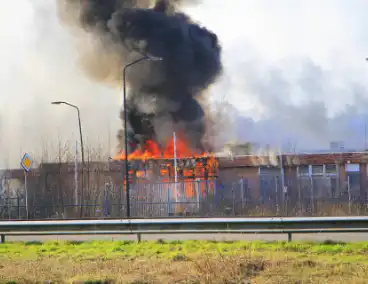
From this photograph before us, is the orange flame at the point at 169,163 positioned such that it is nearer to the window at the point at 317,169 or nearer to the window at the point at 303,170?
the window at the point at 303,170

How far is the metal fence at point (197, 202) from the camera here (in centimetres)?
2845

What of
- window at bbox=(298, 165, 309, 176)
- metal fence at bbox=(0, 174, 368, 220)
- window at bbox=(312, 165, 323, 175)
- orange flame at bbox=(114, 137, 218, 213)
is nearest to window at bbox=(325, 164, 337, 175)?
window at bbox=(312, 165, 323, 175)

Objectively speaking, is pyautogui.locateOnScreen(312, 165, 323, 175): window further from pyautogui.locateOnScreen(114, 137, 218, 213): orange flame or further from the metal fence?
pyautogui.locateOnScreen(114, 137, 218, 213): orange flame

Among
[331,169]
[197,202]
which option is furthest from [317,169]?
[197,202]

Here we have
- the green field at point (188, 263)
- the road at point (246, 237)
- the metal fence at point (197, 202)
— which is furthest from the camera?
the metal fence at point (197, 202)

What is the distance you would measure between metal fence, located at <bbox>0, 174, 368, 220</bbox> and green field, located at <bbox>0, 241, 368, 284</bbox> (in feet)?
44.9

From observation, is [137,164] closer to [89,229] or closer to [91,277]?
[89,229]

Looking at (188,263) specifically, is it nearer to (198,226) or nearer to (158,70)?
(198,226)

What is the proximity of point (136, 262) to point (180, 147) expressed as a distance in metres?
28.9

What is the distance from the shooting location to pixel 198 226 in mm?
14867

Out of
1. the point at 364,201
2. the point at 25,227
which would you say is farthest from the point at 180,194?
the point at 25,227

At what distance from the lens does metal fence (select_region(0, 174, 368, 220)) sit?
93.4 feet

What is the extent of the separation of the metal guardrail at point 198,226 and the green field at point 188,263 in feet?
1.72

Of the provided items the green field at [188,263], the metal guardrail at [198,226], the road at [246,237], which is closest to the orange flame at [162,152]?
the road at [246,237]
